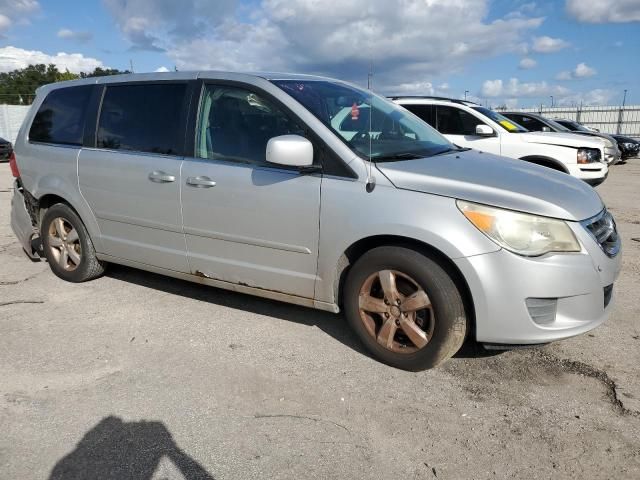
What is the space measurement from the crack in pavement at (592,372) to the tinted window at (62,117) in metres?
4.07

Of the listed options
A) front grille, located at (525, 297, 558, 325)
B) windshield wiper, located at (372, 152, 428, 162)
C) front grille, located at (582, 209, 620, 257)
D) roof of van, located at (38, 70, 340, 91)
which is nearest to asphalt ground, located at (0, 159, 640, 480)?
front grille, located at (525, 297, 558, 325)

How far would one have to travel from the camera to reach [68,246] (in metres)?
4.88

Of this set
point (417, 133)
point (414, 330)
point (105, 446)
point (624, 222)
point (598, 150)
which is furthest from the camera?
point (598, 150)

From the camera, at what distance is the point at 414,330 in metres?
3.14

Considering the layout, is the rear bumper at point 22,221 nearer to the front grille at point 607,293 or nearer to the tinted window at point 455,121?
the front grille at point 607,293

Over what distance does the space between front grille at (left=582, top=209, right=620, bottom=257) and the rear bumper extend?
4.86m

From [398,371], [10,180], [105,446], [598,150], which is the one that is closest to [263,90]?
[398,371]

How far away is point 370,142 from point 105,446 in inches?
91.0

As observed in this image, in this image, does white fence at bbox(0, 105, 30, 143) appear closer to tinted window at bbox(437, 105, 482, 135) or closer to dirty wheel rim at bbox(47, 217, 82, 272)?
tinted window at bbox(437, 105, 482, 135)

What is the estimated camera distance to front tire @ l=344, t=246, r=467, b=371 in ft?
9.84

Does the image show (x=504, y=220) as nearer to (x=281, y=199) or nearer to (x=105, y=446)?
(x=281, y=199)

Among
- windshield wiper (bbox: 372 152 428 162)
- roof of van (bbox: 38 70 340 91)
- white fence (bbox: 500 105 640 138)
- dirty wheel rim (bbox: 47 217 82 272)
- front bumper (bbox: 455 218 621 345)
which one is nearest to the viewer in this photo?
front bumper (bbox: 455 218 621 345)

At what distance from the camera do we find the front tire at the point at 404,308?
118 inches

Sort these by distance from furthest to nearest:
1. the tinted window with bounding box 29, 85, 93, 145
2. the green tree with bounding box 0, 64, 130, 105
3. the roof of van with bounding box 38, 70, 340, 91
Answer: the green tree with bounding box 0, 64, 130, 105, the tinted window with bounding box 29, 85, 93, 145, the roof of van with bounding box 38, 70, 340, 91
